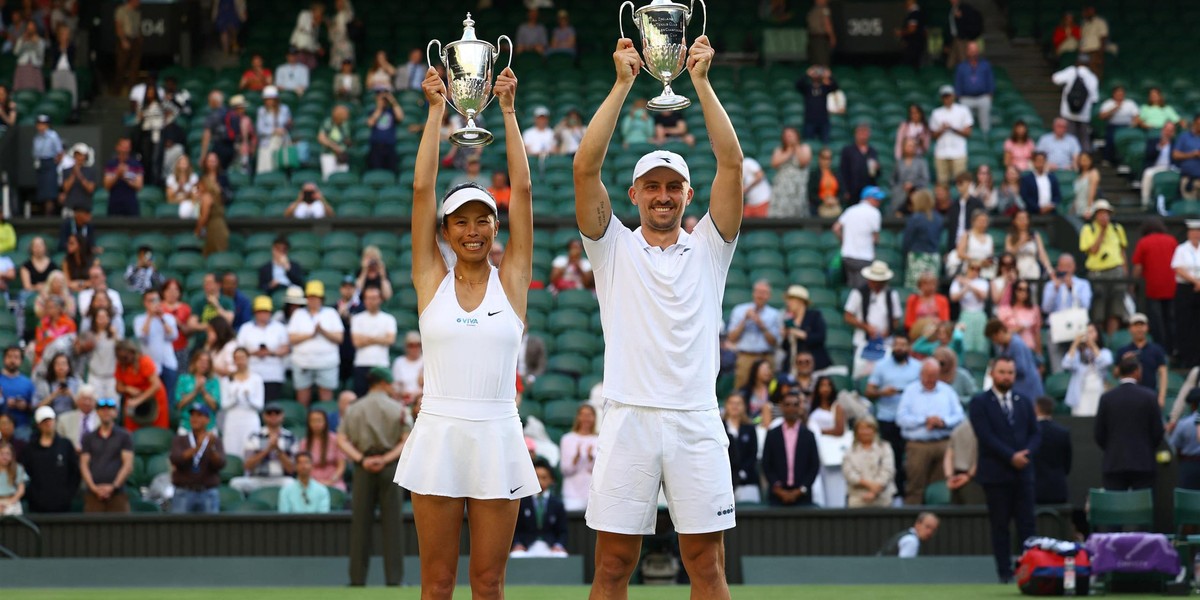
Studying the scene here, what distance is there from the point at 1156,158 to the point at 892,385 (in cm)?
682

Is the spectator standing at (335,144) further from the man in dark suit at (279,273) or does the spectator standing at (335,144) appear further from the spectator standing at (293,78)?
the man in dark suit at (279,273)

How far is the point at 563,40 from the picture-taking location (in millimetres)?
23500

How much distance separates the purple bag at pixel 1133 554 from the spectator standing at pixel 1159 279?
19.3 ft

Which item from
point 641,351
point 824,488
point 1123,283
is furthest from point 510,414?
point 1123,283

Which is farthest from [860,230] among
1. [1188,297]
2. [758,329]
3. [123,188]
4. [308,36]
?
[308,36]

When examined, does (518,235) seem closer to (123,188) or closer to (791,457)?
(791,457)

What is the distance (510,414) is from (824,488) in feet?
28.8

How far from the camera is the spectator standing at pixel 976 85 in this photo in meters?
21.2

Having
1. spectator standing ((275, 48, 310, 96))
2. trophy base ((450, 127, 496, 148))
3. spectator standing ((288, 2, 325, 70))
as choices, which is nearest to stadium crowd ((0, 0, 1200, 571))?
spectator standing ((275, 48, 310, 96))

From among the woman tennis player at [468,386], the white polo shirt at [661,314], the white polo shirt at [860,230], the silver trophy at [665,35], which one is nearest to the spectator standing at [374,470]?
the silver trophy at [665,35]

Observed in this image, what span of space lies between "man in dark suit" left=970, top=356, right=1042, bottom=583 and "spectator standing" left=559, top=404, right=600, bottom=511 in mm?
2250

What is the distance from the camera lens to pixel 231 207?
19.5 m

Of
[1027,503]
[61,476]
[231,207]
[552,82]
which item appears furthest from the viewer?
[552,82]

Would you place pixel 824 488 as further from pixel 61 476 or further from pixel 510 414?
pixel 510 414
